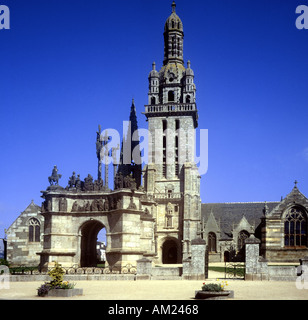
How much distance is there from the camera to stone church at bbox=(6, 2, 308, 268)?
39062 millimetres

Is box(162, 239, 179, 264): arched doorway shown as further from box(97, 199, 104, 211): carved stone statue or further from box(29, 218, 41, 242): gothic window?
box(97, 199, 104, 211): carved stone statue

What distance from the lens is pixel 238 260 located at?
6794 centimetres

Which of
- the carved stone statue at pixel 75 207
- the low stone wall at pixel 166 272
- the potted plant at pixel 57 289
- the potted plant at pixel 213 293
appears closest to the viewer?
the potted plant at pixel 213 293

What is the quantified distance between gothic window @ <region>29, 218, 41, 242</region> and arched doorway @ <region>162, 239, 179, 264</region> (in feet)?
62.1

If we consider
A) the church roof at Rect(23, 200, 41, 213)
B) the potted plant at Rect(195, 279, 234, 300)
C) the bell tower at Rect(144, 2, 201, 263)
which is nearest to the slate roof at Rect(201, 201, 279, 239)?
the bell tower at Rect(144, 2, 201, 263)

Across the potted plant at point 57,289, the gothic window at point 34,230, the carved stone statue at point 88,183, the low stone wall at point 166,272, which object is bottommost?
the low stone wall at point 166,272

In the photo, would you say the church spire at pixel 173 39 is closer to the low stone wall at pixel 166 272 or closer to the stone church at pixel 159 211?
the stone church at pixel 159 211

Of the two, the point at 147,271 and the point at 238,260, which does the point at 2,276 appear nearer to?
the point at 147,271

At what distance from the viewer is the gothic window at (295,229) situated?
5462 centimetres

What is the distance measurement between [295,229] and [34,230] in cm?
3013

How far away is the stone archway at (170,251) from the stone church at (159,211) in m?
0.14

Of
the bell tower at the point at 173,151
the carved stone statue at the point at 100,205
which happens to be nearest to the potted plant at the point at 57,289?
the carved stone statue at the point at 100,205

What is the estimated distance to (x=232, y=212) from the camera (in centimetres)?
7588
